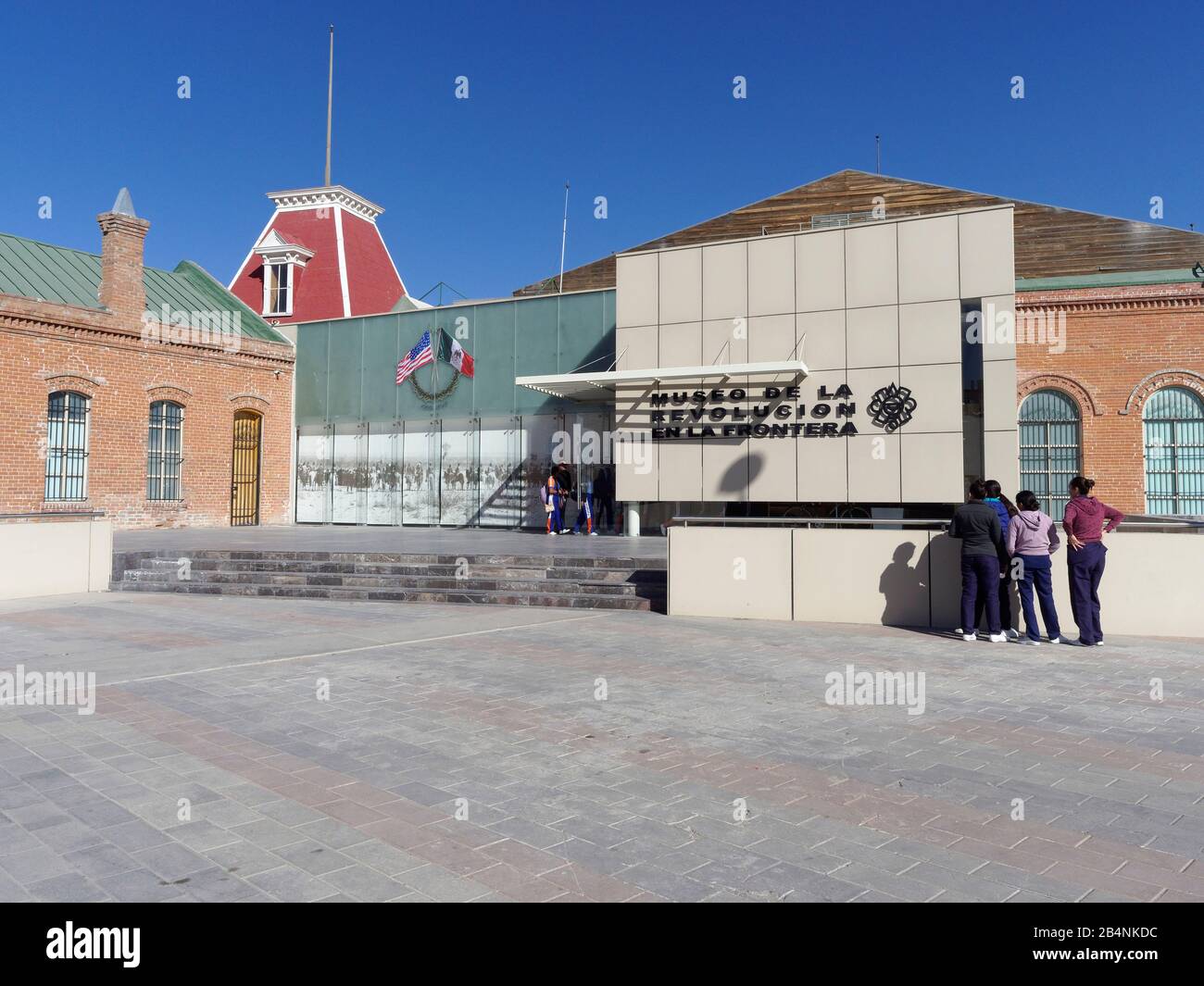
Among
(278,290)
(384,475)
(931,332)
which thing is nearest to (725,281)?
(931,332)

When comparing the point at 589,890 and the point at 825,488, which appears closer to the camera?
the point at 589,890

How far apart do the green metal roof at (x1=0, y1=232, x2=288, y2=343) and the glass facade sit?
2516mm

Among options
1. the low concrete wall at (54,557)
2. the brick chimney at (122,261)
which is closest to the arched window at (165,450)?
the brick chimney at (122,261)

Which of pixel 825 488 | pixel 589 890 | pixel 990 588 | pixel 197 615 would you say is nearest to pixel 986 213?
pixel 825 488

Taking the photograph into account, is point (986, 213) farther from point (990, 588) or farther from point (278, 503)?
point (278, 503)

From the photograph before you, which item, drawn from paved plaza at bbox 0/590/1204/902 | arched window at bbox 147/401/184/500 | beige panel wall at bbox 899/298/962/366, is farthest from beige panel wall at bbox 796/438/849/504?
arched window at bbox 147/401/184/500

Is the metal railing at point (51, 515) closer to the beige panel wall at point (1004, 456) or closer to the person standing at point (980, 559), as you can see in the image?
the person standing at point (980, 559)

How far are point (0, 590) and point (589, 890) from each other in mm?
13666

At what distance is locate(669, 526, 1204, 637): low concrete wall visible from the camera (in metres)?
9.72

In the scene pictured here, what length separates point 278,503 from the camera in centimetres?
2719

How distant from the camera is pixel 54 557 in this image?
45.9 ft

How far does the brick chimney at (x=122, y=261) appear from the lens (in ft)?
73.1

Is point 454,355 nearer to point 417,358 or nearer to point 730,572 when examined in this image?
point 417,358

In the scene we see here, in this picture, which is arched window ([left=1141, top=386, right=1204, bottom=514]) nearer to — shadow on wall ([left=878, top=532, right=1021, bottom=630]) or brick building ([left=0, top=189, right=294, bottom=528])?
shadow on wall ([left=878, top=532, right=1021, bottom=630])
